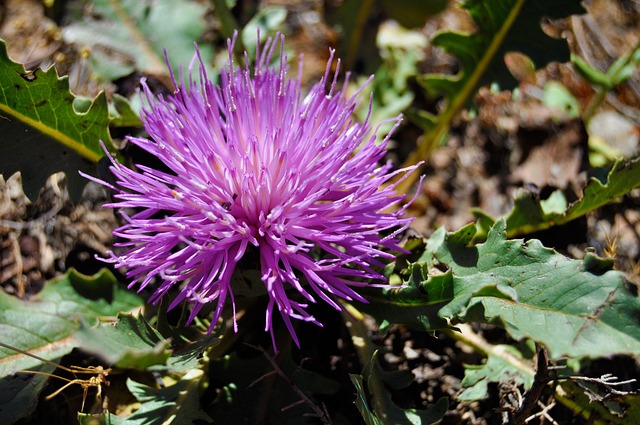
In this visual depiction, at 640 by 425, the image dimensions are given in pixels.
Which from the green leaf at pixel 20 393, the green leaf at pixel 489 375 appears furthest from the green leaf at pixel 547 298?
the green leaf at pixel 20 393

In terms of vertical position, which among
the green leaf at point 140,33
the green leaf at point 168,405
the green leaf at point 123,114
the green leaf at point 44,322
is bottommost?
the green leaf at point 168,405

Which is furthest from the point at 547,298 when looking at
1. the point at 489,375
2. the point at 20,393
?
the point at 20,393

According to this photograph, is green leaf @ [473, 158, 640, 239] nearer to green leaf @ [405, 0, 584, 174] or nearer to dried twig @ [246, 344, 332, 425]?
green leaf @ [405, 0, 584, 174]

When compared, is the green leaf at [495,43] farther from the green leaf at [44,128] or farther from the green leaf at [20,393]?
the green leaf at [20,393]

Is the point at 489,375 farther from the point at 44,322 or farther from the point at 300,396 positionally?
the point at 44,322

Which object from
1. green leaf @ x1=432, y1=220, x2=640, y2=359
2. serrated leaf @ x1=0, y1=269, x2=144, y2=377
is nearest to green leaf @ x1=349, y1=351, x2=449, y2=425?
green leaf @ x1=432, y1=220, x2=640, y2=359

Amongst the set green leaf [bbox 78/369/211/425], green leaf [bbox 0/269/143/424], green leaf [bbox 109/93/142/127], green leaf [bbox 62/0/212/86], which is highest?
green leaf [bbox 62/0/212/86]

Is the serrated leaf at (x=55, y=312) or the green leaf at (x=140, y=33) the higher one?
the green leaf at (x=140, y=33)
